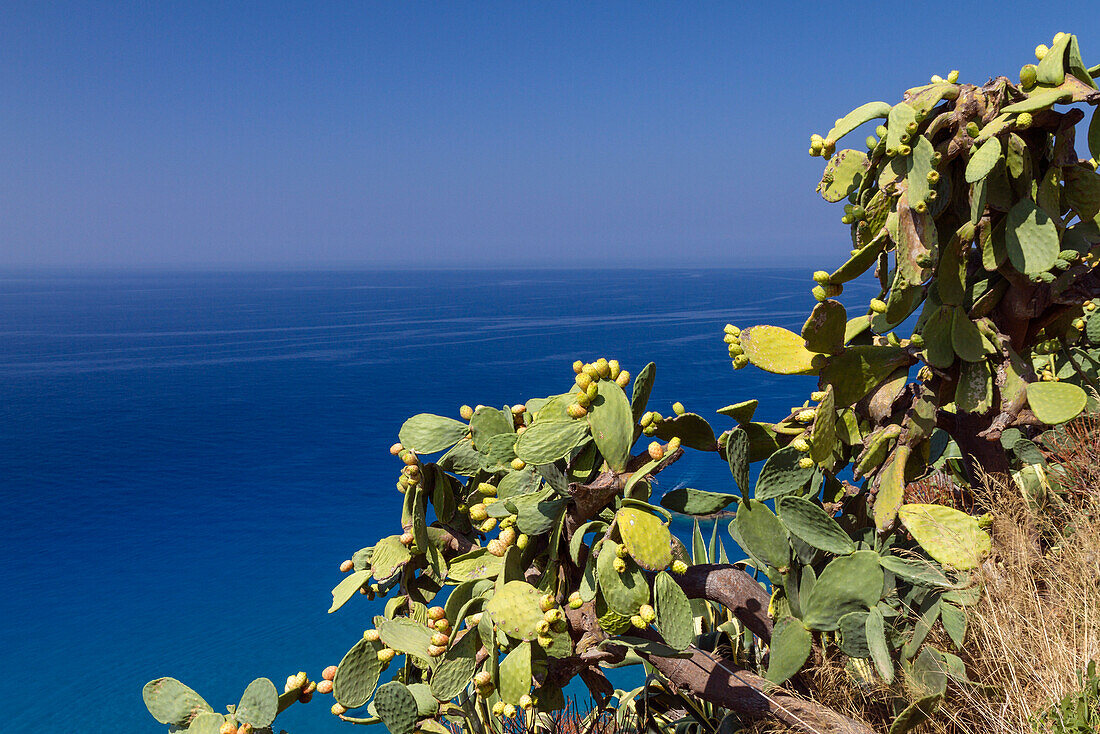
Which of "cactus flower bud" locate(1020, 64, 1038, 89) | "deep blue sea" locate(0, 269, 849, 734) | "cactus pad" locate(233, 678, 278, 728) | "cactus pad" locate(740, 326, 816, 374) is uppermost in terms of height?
"cactus flower bud" locate(1020, 64, 1038, 89)

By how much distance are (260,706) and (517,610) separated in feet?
1.85

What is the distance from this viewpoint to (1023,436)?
2699 millimetres

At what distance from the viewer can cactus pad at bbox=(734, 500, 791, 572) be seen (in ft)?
6.01

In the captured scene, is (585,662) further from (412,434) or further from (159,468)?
(159,468)

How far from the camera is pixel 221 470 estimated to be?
1797 centimetres

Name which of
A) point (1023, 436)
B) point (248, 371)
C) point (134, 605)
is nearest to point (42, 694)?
point (134, 605)

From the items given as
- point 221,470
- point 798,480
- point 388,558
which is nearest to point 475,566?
point 388,558

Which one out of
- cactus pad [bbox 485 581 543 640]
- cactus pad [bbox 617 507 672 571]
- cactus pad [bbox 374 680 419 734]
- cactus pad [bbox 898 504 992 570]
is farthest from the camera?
cactus pad [bbox 898 504 992 570]

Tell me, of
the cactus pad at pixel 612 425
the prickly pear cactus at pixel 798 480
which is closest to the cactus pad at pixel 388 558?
the prickly pear cactus at pixel 798 480

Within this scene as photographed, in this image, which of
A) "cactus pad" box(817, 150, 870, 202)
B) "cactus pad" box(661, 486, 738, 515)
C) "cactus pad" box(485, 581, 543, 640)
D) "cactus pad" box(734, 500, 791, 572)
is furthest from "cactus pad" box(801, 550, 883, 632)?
"cactus pad" box(817, 150, 870, 202)

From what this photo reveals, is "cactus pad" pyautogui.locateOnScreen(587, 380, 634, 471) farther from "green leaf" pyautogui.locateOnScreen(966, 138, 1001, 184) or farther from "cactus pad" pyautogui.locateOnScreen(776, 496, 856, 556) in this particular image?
"green leaf" pyautogui.locateOnScreen(966, 138, 1001, 184)

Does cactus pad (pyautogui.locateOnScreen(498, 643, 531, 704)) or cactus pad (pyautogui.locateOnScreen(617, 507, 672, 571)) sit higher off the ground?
cactus pad (pyautogui.locateOnScreen(617, 507, 672, 571))

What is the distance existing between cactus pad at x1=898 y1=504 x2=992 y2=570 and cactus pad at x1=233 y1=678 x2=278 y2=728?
152 centimetres

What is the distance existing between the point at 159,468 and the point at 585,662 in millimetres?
18885
